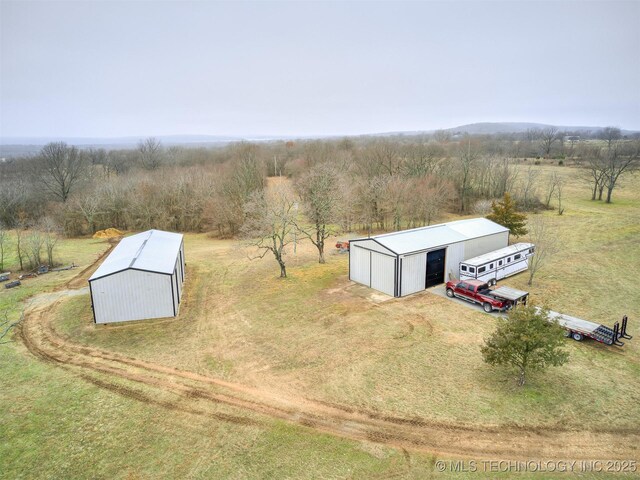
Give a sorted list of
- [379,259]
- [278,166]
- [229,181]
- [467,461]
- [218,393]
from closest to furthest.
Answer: [467,461], [218,393], [379,259], [229,181], [278,166]

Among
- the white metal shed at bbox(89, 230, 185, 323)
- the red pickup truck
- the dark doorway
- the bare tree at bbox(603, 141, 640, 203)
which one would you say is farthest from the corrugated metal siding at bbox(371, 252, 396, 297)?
the bare tree at bbox(603, 141, 640, 203)

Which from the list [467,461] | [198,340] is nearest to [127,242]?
[198,340]

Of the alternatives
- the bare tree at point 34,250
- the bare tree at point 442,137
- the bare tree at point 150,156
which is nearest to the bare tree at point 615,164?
the bare tree at point 442,137

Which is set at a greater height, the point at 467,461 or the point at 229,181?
Result: the point at 229,181

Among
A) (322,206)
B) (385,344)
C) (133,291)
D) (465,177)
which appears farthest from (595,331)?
(465,177)

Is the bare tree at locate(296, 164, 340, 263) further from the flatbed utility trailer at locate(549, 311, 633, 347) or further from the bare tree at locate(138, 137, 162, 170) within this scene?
the bare tree at locate(138, 137, 162, 170)

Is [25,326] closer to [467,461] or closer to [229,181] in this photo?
[467,461]

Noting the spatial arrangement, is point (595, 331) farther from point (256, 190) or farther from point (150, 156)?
point (150, 156)

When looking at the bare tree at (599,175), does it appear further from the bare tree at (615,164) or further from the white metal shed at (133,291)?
the white metal shed at (133,291)
